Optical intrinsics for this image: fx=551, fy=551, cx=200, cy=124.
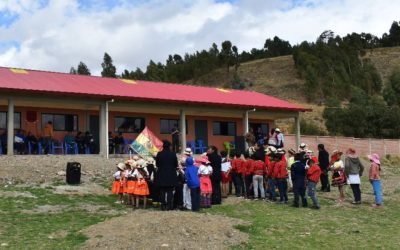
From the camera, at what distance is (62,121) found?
25.6 m

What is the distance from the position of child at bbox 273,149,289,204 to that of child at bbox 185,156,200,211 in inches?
102

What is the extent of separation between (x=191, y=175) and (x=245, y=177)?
3073mm

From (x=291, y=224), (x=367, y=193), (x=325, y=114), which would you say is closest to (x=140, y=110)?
(x=367, y=193)

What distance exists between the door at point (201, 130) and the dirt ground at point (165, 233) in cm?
1829

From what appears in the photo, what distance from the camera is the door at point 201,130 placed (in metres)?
29.2

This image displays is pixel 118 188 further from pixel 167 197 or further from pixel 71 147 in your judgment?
pixel 71 147

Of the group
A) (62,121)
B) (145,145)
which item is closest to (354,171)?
(145,145)

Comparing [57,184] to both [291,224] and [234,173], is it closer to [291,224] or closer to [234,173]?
[234,173]

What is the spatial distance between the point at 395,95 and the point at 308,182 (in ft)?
145

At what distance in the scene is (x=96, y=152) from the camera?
24.7 meters

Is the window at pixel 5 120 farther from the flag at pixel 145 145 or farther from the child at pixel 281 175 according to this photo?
the child at pixel 281 175

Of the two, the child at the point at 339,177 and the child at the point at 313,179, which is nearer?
the child at the point at 313,179

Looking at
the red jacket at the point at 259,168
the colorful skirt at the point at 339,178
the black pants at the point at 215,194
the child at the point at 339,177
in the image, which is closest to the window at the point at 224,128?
the child at the point at 339,177

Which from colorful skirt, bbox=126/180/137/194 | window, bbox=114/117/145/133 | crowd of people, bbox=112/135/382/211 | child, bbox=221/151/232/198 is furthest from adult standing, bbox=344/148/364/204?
window, bbox=114/117/145/133
